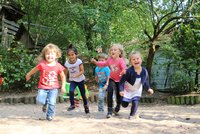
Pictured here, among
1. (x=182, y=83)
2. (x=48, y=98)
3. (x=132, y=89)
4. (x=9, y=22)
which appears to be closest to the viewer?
(x=48, y=98)

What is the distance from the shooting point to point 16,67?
11.6 metres

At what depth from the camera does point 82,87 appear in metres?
6.87

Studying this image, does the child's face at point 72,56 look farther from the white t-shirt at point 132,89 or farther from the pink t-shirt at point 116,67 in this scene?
the white t-shirt at point 132,89

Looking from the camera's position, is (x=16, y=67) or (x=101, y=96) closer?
(x=101, y=96)

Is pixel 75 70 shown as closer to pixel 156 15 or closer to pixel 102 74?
pixel 102 74

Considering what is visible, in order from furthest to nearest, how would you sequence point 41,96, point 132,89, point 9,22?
point 9,22 < point 132,89 < point 41,96

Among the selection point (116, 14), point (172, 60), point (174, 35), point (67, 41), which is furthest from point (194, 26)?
point (67, 41)

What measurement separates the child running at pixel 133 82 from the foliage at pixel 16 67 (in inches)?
244

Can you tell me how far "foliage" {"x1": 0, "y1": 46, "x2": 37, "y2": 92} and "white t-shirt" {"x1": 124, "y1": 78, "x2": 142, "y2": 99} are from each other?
20.2 ft

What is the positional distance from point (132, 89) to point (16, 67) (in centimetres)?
665

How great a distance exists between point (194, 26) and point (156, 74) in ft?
14.0

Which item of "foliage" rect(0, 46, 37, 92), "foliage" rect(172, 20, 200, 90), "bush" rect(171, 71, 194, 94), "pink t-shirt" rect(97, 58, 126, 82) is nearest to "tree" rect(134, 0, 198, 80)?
"foliage" rect(172, 20, 200, 90)

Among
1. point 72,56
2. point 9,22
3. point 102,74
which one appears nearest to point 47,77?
point 72,56

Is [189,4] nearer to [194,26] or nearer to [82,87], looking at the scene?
[194,26]
